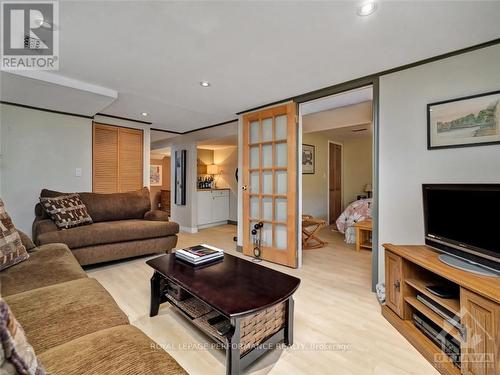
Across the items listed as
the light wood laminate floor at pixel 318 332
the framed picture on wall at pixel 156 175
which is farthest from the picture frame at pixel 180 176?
the framed picture on wall at pixel 156 175

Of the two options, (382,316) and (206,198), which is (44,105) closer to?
(206,198)

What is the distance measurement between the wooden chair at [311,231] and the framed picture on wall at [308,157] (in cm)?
181

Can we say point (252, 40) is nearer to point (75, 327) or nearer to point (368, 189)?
point (75, 327)

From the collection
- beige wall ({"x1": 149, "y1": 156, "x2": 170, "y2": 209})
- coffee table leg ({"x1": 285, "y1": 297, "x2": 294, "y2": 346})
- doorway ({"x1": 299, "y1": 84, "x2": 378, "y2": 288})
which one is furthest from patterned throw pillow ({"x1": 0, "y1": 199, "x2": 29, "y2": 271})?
beige wall ({"x1": 149, "y1": 156, "x2": 170, "y2": 209})

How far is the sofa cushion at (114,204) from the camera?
336cm

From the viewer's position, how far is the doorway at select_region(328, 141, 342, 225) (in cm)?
623

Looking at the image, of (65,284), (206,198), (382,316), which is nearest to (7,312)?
(65,284)

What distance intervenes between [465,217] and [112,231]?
3464mm

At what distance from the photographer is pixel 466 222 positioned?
1519 millimetres

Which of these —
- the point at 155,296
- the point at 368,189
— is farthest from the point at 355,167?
the point at 155,296

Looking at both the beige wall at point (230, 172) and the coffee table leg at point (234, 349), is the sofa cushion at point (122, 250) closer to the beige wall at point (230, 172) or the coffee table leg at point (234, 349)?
the coffee table leg at point (234, 349)

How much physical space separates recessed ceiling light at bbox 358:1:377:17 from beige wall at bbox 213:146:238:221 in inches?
199

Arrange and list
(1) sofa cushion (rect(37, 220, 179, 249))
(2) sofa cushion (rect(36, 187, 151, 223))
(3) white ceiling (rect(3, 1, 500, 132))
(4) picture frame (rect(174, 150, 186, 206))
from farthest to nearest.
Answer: (4) picture frame (rect(174, 150, 186, 206)), (2) sofa cushion (rect(36, 187, 151, 223)), (1) sofa cushion (rect(37, 220, 179, 249)), (3) white ceiling (rect(3, 1, 500, 132))

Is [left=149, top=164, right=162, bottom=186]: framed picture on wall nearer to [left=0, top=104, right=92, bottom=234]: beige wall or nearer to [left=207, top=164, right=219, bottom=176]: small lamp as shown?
[left=207, top=164, right=219, bottom=176]: small lamp
